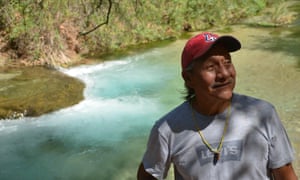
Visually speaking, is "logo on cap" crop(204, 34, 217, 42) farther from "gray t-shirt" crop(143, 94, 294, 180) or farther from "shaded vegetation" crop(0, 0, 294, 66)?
"shaded vegetation" crop(0, 0, 294, 66)

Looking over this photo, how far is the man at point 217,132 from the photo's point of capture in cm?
153

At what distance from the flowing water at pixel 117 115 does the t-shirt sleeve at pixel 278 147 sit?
11.3 feet

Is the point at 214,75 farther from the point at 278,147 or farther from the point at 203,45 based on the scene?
the point at 278,147

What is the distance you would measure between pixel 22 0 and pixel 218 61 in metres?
6.76

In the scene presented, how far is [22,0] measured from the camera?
25.3 feet

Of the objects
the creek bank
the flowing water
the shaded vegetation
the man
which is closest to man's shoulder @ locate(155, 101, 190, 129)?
the man

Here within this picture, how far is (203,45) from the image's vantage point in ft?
5.12

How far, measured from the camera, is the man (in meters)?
1.53

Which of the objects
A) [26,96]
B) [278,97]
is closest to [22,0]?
[26,96]

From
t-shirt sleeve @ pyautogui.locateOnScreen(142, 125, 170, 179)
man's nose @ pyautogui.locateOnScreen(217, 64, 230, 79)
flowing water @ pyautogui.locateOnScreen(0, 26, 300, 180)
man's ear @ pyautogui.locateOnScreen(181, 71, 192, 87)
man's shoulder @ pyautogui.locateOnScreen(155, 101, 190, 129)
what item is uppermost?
man's nose @ pyautogui.locateOnScreen(217, 64, 230, 79)

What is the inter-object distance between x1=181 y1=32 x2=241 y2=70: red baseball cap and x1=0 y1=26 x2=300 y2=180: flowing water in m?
3.54

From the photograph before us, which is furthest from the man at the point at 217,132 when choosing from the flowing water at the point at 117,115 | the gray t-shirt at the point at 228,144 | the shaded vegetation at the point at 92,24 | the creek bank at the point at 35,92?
the shaded vegetation at the point at 92,24

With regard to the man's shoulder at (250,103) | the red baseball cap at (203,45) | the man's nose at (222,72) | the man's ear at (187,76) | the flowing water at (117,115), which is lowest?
the flowing water at (117,115)

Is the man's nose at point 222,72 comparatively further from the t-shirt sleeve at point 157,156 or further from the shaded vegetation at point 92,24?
the shaded vegetation at point 92,24
